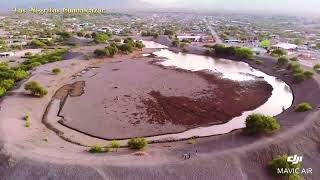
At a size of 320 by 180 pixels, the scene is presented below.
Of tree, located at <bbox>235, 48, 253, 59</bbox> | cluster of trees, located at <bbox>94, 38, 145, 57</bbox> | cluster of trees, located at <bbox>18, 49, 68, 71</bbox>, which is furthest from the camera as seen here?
cluster of trees, located at <bbox>94, 38, 145, 57</bbox>

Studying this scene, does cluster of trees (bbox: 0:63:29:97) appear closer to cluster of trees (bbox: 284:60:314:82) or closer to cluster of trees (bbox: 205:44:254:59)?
cluster of trees (bbox: 284:60:314:82)

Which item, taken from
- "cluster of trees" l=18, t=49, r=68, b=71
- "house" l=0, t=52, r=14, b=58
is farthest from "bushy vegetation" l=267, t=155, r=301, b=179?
"house" l=0, t=52, r=14, b=58

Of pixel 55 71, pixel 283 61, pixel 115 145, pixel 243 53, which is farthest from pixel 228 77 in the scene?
pixel 115 145

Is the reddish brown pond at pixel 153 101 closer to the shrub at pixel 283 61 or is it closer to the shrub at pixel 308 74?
the shrub at pixel 308 74

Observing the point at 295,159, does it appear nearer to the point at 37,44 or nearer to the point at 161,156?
the point at 161,156

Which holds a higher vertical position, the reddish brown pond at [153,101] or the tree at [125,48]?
the tree at [125,48]

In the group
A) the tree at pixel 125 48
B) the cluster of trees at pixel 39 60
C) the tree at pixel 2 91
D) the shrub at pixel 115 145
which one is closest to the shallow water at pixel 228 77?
the shrub at pixel 115 145

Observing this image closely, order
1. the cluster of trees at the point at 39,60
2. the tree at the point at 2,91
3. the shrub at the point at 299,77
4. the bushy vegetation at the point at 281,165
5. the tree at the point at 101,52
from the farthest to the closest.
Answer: the tree at the point at 101,52
the cluster of trees at the point at 39,60
the shrub at the point at 299,77
the tree at the point at 2,91
the bushy vegetation at the point at 281,165
